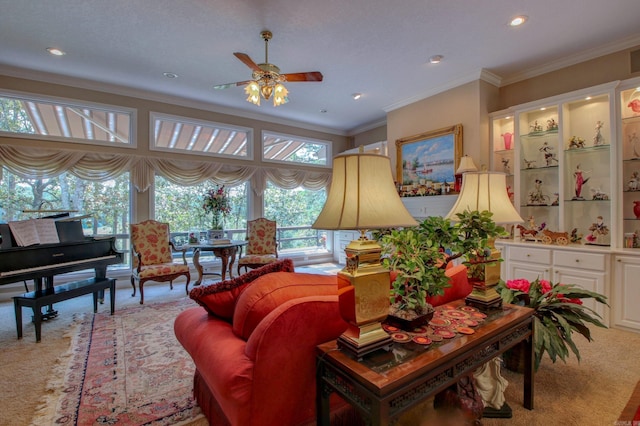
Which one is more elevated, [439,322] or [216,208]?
[216,208]

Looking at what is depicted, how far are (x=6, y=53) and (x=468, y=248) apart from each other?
5269 millimetres

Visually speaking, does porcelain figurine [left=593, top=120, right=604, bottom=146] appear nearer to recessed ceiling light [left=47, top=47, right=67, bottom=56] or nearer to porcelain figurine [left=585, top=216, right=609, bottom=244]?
porcelain figurine [left=585, top=216, right=609, bottom=244]

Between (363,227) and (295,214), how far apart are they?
5445mm

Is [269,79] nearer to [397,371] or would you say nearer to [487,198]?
[487,198]

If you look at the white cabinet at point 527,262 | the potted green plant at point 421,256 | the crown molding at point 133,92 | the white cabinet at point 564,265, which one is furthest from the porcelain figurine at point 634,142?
the crown molding at point 133,92

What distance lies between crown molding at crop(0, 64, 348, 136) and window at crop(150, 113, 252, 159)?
0.25 meters

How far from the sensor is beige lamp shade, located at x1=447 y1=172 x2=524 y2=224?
6.06 ft

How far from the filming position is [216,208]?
4965 mm

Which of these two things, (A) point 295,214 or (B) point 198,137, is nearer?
(B) point 198,137

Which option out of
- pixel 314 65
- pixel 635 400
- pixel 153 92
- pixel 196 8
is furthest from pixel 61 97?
pixel 635 400

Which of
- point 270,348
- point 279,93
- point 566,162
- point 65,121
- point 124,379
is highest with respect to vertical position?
point 65,121

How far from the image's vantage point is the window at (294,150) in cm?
594

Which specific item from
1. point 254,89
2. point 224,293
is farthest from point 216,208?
point 224,293

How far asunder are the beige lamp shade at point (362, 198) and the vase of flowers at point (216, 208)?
160 inches
